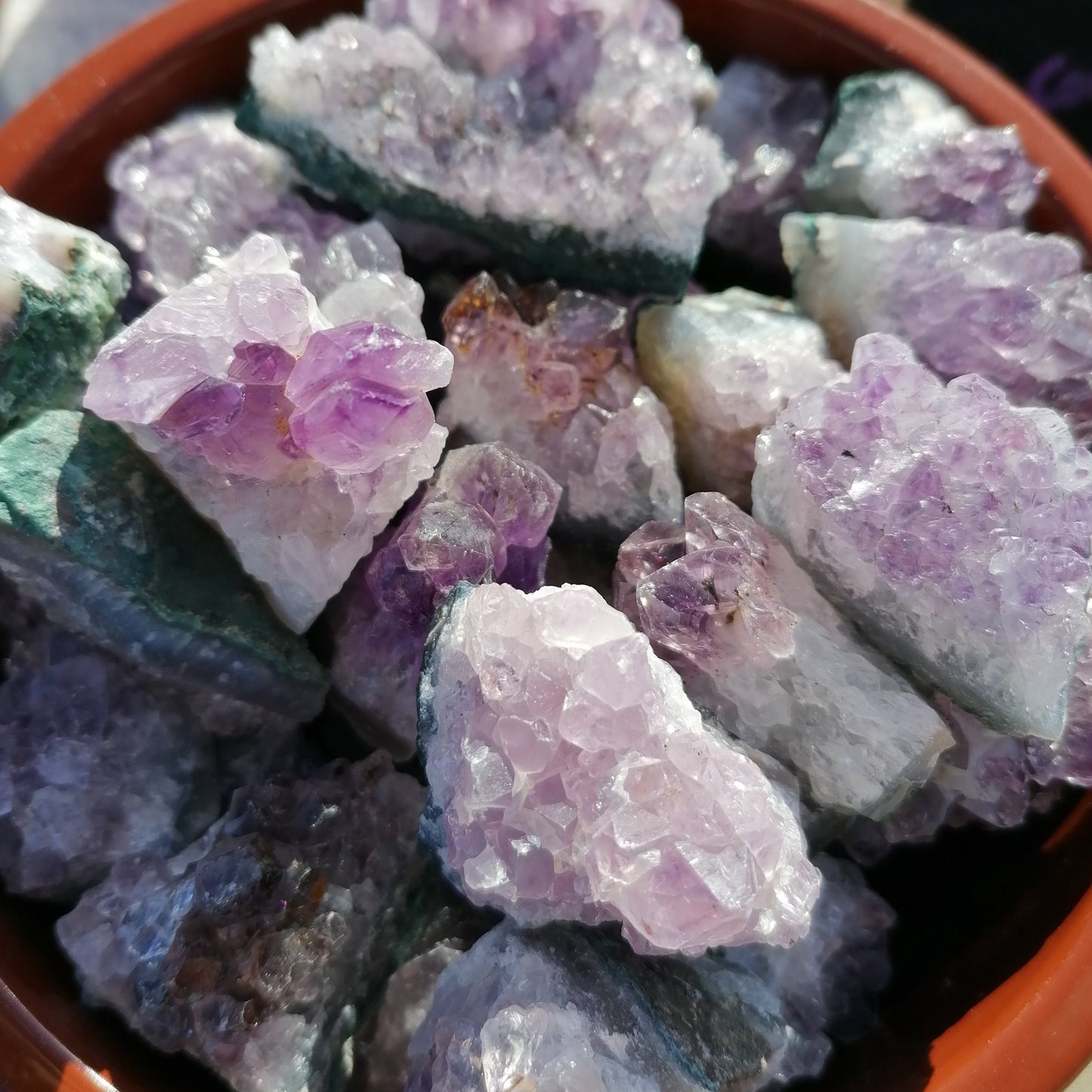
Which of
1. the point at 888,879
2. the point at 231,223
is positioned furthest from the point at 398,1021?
the point at 231,223

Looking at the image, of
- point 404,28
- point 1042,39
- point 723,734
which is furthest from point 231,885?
point 1042,39

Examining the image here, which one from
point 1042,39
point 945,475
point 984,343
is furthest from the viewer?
point 1042,39

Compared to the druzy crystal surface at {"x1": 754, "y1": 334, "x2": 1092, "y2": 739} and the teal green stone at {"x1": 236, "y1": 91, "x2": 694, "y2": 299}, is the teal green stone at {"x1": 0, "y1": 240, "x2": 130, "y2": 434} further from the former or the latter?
the druzy crystal surface at {"x1": 754, "y1": 334, "x2": 1092, "y2": 739}

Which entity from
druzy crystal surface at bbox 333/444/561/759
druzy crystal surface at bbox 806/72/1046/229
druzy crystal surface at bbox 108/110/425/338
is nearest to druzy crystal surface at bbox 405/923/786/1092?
druzy crystal surface at bbox 333/444/561/759

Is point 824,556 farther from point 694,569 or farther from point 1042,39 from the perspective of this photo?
point 1042,39

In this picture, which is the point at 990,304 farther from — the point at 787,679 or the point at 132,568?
the point at 132,568

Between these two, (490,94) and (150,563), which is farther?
(490,94)
